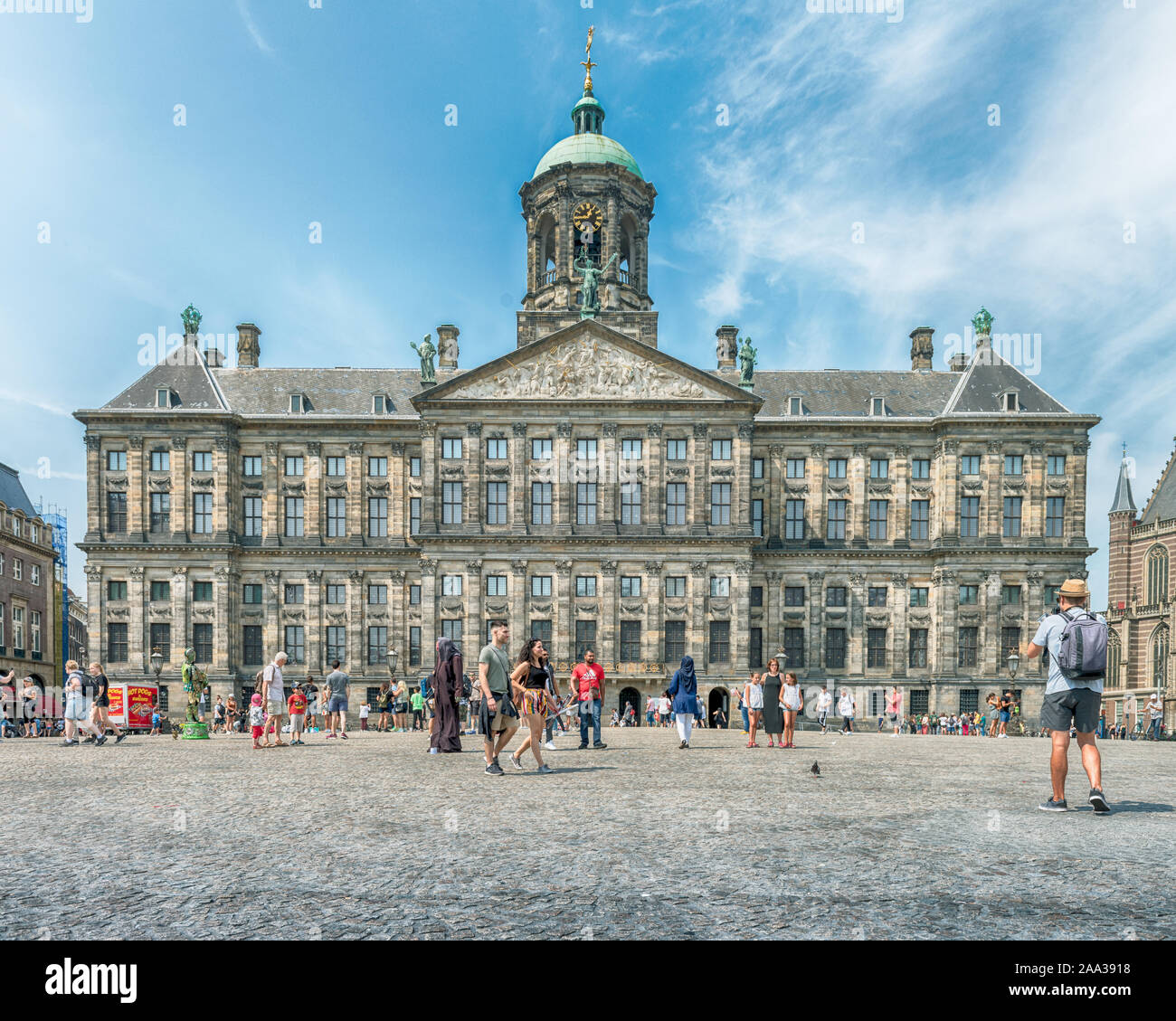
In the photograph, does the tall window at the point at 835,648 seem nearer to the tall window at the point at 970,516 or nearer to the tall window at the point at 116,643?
the tall window at the point at 970,516

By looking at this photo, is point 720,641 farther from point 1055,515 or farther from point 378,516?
point 378,516

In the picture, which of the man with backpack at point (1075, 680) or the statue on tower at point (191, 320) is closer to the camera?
the man with backpack at point (1075, 680)

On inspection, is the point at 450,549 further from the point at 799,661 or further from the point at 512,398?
the point at 799,661

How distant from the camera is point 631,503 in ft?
154

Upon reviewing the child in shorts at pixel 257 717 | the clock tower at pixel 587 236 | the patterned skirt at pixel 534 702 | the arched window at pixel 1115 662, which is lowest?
the arched window at pixel 1115 662

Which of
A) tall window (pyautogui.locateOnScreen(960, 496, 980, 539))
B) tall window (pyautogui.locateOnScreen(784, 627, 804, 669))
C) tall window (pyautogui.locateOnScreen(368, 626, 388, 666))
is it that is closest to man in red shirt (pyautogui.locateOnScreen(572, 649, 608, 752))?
tall window (pyautogui.locateOnScreen(784, 627, 804, 669))

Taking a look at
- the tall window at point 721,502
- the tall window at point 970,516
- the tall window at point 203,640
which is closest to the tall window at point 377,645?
the tall window at point 203,640

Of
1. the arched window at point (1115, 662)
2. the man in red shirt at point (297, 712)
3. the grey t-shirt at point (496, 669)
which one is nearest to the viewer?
the grey t-shirt at point (496, 669)

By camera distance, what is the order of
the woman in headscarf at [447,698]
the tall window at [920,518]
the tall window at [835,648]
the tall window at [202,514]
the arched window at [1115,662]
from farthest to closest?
the arched window at [1115,662] → the tall window at [920,518] → the tall window at [835,648] → the tall window at [202,514] → the woman in headscarf at [447,698]

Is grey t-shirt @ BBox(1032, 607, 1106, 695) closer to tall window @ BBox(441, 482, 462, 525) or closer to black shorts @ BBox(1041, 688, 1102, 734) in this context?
black shorts @ BBox(1041, 688, 1102, 734)

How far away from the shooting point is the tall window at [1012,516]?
160 ft

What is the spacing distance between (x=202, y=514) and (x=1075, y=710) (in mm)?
47416

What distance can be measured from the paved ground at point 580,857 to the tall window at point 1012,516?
38293mm

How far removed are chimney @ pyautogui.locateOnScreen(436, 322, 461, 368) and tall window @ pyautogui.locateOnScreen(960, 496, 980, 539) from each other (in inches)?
1203
